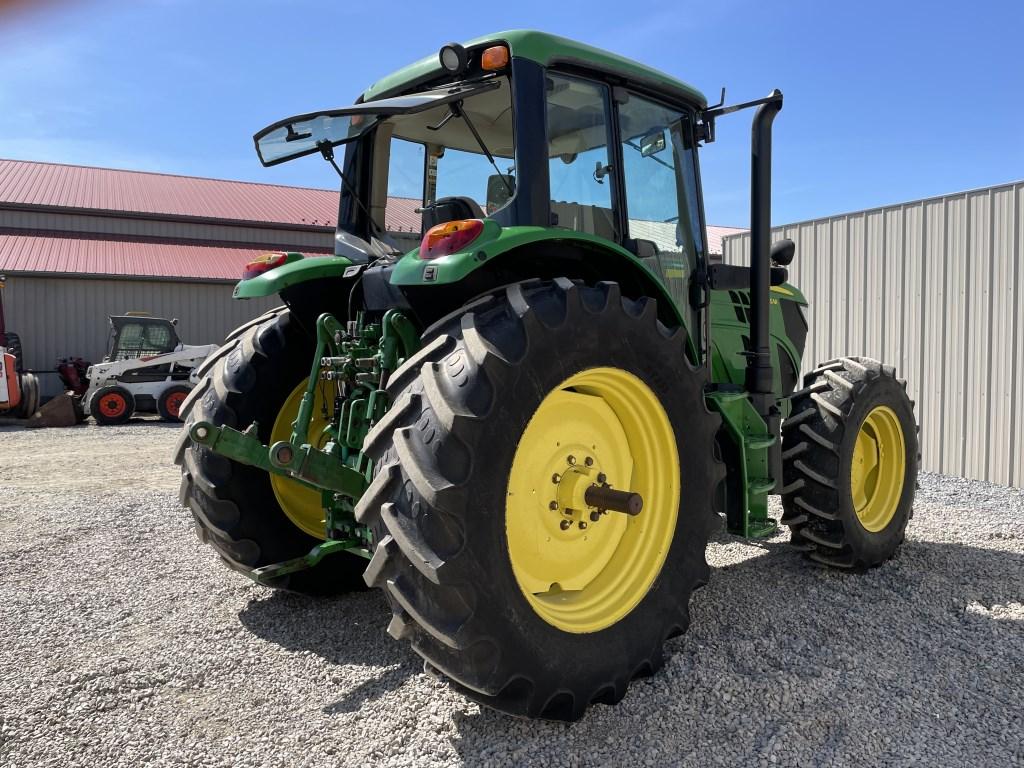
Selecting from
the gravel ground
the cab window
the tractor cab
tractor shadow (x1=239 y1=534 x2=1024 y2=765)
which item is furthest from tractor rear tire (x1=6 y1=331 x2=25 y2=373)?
the cab window

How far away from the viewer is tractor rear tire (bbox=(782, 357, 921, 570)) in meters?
4.01

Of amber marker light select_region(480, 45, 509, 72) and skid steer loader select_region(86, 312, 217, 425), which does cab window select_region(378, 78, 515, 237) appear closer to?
amber marker light select_region(480, 45, 509, 72)

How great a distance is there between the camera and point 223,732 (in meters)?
2.57

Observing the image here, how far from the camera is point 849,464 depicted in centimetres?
405

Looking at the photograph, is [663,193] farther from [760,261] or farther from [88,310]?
[88,310]

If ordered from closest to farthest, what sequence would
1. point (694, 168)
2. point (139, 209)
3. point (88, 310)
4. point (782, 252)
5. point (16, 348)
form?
point (694, 168)
point (782, 252)
point (16, 348)
point (88, 310)
point (139, 209)

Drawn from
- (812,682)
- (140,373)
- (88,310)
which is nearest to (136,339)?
(140,373)

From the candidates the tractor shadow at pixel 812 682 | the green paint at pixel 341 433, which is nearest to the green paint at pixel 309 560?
the green paint at pixel 341 433

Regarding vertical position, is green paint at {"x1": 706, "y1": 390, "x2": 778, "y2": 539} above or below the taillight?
below

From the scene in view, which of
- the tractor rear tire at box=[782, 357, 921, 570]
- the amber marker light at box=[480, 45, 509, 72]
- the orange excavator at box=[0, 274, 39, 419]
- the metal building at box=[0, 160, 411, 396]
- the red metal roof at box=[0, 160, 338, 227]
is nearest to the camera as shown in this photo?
the amber marker light at box=[480, 45, 509, 72]

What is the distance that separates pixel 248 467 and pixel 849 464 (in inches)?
117

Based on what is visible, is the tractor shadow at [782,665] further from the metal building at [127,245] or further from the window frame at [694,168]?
the metal building at [127,245]

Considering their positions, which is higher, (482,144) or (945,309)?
(482,144)

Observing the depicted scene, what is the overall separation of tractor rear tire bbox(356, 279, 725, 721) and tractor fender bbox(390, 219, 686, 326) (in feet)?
0.52
